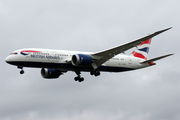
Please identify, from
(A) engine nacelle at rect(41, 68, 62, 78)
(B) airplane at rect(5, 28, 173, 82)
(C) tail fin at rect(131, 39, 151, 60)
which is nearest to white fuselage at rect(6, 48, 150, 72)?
(B) airplane at rect(5, 28, 173, 82)

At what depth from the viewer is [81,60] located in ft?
188

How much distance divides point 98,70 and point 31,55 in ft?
38.8

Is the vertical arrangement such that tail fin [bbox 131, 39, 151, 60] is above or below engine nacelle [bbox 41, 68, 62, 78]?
above

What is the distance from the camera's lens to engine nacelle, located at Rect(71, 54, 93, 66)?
188 ft

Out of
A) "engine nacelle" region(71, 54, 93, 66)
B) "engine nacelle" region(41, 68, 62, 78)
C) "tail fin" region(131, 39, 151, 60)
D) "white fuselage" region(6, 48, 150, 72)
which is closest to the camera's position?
"white fuselage" region(6, 48, 150, 72)

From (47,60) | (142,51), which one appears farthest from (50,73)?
(142,51)

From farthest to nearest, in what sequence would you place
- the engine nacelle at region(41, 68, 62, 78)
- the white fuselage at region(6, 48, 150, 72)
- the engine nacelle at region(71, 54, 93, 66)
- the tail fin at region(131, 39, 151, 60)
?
the tail fin at region(131, 39, 151, 60) → the engine nacelle at region(41, 68, 62, 78) → the engine nacelle at region(71, 54, 93, 66) → the white fuselage at region(6, 48, 150, 72)

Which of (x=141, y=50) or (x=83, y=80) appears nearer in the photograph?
(x=83, y=80)

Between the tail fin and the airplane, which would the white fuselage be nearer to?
the airplane

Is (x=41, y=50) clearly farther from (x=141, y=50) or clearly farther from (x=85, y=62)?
(x=141, y=50)

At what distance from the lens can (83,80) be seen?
65562 mm

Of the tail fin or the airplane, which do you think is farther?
the tail fin

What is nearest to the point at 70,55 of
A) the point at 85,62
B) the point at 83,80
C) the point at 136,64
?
the point at 85,62

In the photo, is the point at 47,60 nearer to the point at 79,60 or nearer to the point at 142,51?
the point at 79,60
